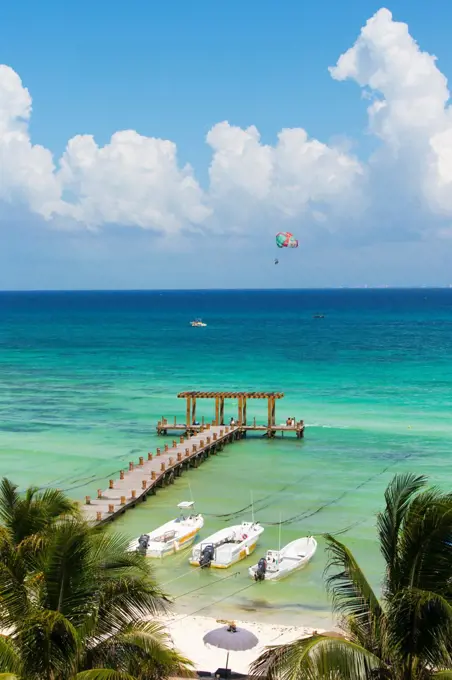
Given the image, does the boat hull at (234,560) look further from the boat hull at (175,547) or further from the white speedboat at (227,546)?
the boat hull at (175,547)

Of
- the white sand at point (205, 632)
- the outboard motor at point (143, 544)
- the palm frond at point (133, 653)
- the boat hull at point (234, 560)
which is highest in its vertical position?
the palm frond at point (133, 653)

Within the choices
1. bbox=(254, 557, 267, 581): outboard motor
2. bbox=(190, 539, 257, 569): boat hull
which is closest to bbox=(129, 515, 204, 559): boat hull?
bbox=(190, 539, 257, 569): boat hull

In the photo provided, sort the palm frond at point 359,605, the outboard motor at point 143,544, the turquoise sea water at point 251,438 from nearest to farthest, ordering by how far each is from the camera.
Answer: the palm frond at point 359,605
the outboard motor at point 143,544
the turquoise sea water at point 251,438

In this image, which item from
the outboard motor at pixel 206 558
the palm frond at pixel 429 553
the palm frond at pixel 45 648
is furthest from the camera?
the outboard motor at pixel 206 558

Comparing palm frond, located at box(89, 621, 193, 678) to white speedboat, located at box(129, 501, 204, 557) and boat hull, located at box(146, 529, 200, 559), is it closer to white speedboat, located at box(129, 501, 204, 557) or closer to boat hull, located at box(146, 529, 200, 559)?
white speedboat, located at box(129, 501, 204, 557)

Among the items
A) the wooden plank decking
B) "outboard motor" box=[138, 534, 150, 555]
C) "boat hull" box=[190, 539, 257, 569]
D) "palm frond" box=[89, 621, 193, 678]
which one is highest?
"palm frond" box=[89, 621, 193, 678]

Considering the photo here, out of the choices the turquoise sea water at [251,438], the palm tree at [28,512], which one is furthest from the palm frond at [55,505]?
the turquoise sea water at [251,438]

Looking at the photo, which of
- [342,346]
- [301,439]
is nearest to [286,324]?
[342,346]
